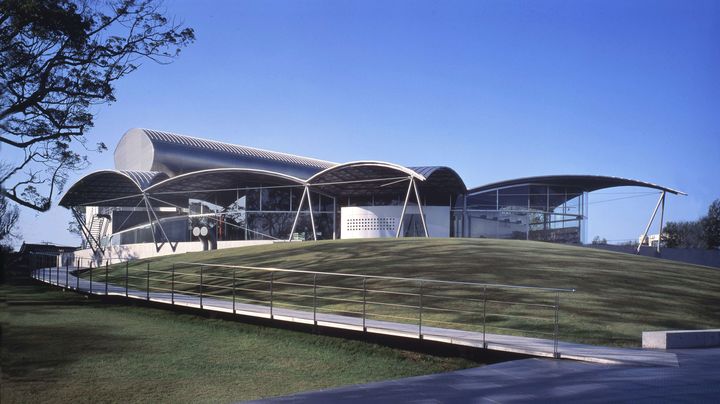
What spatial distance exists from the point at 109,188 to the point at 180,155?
1324 cm

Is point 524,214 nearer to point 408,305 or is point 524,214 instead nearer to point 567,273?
point 567,273

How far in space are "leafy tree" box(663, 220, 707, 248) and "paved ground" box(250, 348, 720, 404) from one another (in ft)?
209

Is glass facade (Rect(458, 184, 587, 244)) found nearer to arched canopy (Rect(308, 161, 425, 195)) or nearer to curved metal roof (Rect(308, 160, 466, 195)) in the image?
curved metal roof (Rect(308, 160, 466, 195))

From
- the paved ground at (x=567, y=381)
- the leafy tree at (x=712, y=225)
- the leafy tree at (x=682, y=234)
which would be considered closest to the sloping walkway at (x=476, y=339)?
the paved ground at (x=567, y=381)

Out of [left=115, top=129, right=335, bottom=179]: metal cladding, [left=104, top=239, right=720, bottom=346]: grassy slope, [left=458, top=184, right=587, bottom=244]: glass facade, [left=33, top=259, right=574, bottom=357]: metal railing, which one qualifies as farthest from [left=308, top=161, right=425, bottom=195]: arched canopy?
[left=115, top=129, right=335, bottom=179]: metal cladding

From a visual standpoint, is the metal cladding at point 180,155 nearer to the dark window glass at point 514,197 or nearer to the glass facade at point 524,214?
the glass facade at point 524,214

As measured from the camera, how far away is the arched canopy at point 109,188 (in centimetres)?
4662

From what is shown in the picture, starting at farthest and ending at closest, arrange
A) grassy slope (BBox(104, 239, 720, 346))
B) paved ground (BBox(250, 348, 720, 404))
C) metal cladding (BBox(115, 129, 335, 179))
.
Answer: metal cladding (BBox(115, 129, 335, 179))
grassy slope (BBox(104, 239, 720, 346))
paved ground (BBox(250, 348, 720, 404))

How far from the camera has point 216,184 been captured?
1868 inches

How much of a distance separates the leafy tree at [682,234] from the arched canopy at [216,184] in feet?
149

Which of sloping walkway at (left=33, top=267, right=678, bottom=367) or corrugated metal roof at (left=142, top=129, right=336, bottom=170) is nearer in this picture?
sloping walkway at (left=33, top=267, right=678, bottom=367)

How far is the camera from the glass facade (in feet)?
145

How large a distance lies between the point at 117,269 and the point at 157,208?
19984mm

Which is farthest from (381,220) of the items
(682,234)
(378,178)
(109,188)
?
(682,234)
